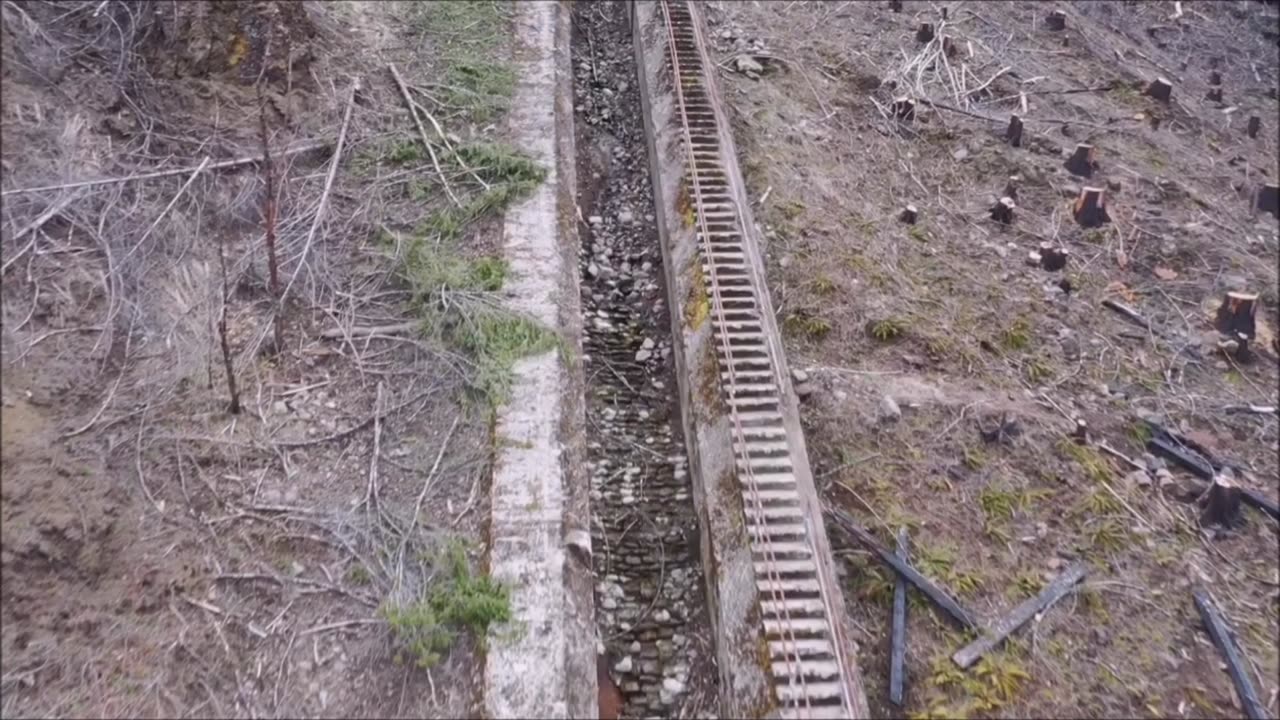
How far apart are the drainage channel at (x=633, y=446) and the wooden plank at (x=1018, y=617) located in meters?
1.12

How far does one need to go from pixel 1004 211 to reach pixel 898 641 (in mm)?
3242

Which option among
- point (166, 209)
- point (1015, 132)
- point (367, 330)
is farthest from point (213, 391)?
point (1015, 132)

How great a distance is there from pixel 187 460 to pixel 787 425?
289 cm

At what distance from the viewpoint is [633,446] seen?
513 centimetres

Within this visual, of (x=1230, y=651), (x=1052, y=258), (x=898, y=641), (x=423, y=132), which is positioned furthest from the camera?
(x=423, y=132)

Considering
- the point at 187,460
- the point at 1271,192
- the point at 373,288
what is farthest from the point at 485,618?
the point at 1271,192

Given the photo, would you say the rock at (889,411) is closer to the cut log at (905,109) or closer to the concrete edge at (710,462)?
the concrete edge at (710,462)

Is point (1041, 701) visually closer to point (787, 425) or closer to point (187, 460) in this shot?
point (787, 425)

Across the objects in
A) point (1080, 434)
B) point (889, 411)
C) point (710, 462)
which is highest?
point (1080, 434)

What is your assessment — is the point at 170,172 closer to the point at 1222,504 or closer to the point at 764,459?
the point at 764,459

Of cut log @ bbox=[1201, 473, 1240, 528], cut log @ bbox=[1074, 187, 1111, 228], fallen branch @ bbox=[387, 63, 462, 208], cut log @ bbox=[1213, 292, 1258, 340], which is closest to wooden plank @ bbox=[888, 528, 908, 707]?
cut log @ bbox=[1201, 473, 1240, 528]

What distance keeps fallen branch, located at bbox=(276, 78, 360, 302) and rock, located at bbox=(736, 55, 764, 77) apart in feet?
10.2

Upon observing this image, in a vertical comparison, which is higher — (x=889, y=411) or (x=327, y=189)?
(x=327, y=189)

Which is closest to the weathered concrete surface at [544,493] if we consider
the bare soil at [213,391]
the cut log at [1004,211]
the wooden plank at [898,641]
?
the bare soil at [213,391]
